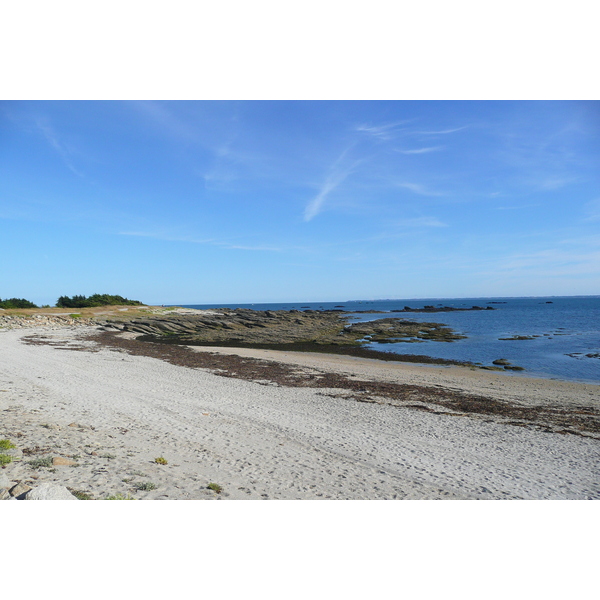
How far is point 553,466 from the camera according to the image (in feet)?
27.3

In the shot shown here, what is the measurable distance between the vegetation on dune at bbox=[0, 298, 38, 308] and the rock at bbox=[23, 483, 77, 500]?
6111 cm

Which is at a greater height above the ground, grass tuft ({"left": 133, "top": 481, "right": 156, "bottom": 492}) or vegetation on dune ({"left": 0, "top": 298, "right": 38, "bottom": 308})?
vegetation on dune ({"left": 0, "top": 298, "right": 38, "bottom": 308})

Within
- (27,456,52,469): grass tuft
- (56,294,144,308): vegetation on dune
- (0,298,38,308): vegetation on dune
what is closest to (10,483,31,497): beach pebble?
(27,456,52,469): grass tuft

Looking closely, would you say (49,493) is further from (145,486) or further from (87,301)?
(87,301)

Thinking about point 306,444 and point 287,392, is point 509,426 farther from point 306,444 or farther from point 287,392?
point 287,392

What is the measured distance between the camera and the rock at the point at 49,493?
5.47m

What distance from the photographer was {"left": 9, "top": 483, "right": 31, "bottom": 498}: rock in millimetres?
5642

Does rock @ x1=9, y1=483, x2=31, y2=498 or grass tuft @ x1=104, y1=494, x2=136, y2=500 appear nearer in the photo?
rock @ x1=9, y1=483, x2=31, y2=498

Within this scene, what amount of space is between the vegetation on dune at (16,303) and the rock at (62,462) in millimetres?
59660

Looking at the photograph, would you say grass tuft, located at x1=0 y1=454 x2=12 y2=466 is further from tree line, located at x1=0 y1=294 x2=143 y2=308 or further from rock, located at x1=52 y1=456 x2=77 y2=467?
tree line, located at x1=0 y1=294 x2=143 y2=308

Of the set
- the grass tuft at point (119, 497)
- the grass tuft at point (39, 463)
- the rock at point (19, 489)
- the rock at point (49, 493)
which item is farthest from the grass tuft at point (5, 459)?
the grass tuft at point (119, 497)

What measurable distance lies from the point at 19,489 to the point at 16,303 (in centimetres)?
6318

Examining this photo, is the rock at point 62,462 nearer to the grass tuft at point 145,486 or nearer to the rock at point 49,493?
the rock at point 49,493

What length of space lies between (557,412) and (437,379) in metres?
6.13
